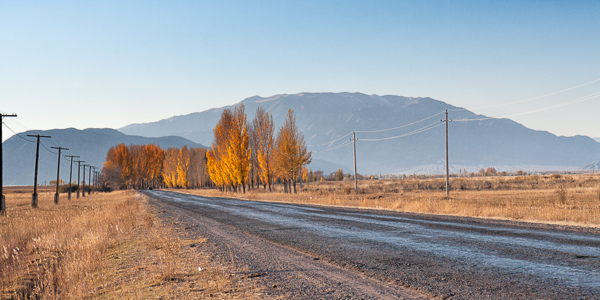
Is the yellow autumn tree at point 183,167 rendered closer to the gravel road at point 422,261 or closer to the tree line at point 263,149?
the tree line at point 263,149

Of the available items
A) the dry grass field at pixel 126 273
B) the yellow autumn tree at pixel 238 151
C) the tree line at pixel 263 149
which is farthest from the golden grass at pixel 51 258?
the yellow autumn tree at pixel 238 151

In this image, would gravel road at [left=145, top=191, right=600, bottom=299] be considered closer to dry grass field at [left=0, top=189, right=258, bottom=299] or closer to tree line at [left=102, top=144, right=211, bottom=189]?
dry grass field at [left=0, top=189, right=258, bottom=299]

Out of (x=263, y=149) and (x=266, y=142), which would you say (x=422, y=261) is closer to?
(x=266, y=142)

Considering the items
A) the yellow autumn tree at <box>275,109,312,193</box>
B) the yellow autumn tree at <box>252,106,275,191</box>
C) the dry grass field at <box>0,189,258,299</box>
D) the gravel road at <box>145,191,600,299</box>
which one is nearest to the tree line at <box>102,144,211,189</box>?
the yellow autumn tree at <box>252,106,275,191</box>

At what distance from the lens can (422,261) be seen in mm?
7660

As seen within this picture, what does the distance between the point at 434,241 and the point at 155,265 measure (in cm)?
652

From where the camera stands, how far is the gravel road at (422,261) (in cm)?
567

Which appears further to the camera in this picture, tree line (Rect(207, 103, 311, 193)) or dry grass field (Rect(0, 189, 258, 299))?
tree line (Rect(207, 103, 311, 193))

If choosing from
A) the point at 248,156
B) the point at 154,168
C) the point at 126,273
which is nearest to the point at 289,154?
the point at 248,156

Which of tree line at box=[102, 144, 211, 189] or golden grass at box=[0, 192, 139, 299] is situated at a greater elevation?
tree line at box=[102, 144, 211, 189]

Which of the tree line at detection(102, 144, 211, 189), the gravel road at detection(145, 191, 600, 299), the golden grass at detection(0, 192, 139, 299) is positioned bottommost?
Answer: the golden grass at detection(0, 192, 139, 299)

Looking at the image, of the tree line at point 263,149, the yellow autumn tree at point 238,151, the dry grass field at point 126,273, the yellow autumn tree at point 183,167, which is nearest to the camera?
the dry grass field at point 126,273

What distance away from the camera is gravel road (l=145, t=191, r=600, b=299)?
5.67 m

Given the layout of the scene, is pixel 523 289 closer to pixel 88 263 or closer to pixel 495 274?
pixel 495 274
